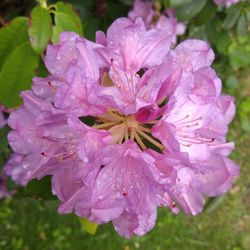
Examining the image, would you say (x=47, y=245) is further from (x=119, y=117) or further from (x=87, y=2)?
(x=119, y=117)

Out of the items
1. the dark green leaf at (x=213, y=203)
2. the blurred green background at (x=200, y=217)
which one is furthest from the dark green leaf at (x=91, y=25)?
the dark green leaf at (x=213, y=203)

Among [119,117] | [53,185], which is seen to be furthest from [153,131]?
[53,185]

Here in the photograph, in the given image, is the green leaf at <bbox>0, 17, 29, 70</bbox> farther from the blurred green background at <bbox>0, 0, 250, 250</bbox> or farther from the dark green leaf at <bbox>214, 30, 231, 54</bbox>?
the dark green leaf at <bbox>214, 30, 231, 54</bbox>

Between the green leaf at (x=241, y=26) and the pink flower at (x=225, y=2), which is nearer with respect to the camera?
the pink flower at (x=225, y=2)

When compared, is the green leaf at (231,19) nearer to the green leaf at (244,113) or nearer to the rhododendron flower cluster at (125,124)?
the green leaf at (244,113)

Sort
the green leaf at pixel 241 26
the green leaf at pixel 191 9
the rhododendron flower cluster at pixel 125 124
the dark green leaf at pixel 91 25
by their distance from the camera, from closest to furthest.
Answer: the rhododendron flower cluster at pixel 125 124 < the dark green leaf at pixel 91 25 < the green leaf at pixel 191 9 < the green leaf at pixel 241 26

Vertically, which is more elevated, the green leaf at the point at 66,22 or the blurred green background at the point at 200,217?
the green leaf at the point at 66,22
